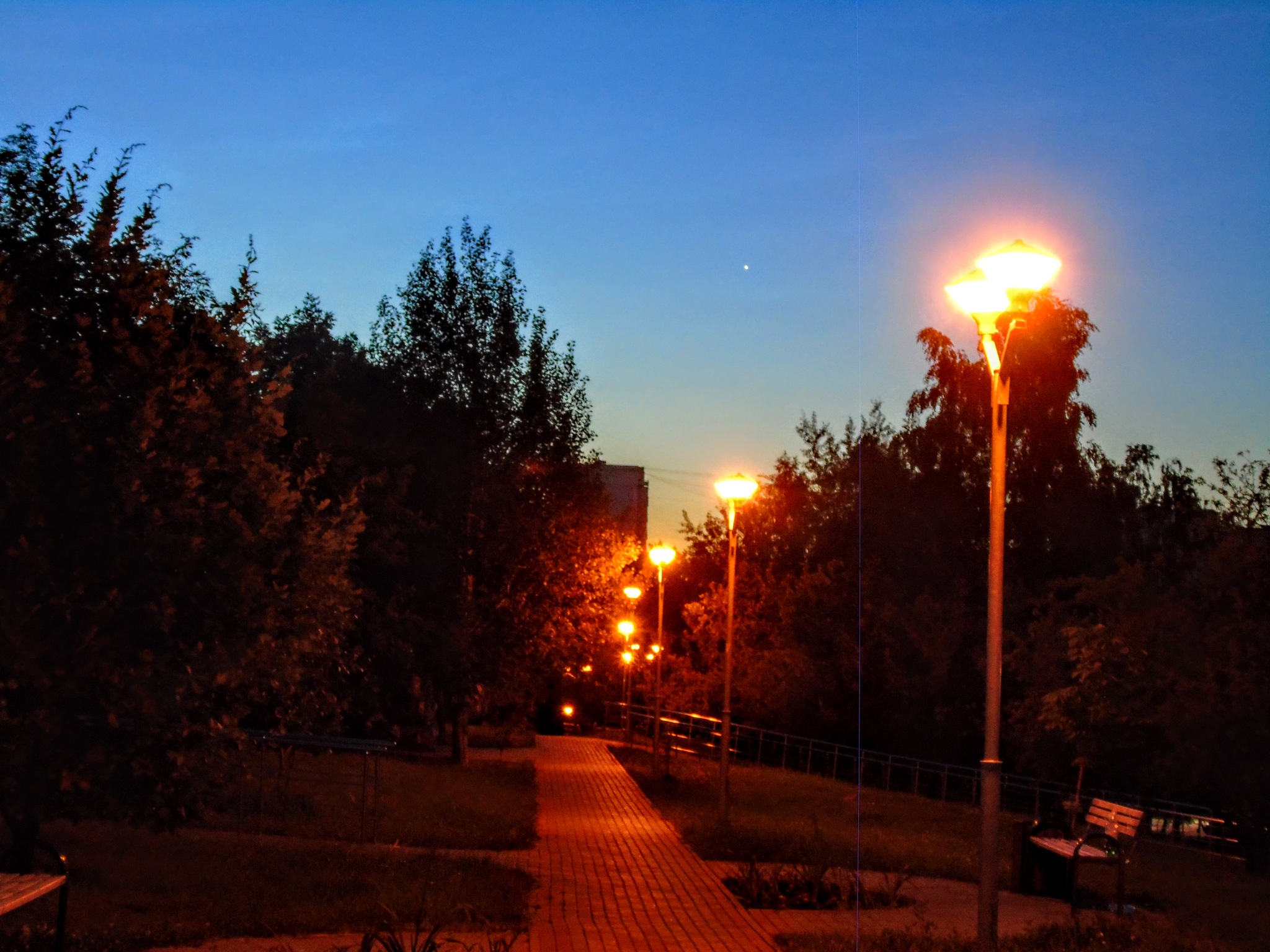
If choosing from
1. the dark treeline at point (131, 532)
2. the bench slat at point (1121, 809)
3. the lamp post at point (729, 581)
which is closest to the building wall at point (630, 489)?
the lamp post at point (729, 581)

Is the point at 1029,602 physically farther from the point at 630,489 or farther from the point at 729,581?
the point at 630,489

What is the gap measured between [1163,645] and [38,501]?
55.3 feet

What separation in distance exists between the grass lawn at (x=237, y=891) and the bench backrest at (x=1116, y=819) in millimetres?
5909

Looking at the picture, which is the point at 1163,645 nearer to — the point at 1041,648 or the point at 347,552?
the point at 1041,648

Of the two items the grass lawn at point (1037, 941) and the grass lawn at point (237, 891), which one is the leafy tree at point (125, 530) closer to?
the grass lawn at point (237, 891)

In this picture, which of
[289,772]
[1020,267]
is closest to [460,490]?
[289,772]

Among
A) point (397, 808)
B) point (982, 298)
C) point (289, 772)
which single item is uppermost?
point (982, 298)

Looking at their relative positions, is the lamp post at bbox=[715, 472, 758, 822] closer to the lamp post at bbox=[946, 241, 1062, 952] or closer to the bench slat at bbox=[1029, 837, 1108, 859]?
the bench slat at bbox=[1029, 837, 1108, 859]

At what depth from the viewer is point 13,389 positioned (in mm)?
9023

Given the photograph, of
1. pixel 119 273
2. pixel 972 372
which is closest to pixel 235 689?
pixel 119 273

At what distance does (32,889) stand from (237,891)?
405 centimetres

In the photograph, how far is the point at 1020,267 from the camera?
24.9ft

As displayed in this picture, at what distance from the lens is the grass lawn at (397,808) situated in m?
14.9

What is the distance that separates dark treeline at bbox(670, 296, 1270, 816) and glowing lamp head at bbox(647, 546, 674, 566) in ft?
27.0
